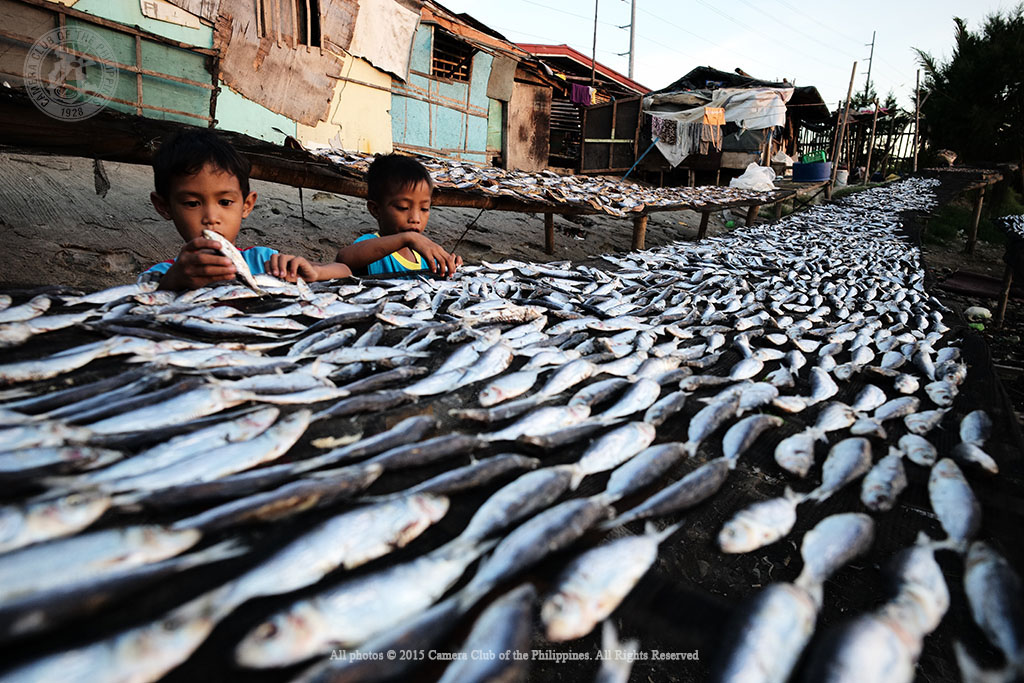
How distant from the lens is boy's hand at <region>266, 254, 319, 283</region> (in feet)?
9.18

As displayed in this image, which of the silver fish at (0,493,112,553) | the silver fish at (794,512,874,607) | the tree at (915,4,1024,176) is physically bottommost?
the silver fish at (794,512,874,607)

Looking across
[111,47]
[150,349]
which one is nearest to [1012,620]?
[150,349]

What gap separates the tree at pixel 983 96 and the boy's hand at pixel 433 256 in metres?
31.4

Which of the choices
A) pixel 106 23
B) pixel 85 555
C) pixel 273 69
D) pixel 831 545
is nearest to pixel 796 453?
pixel 831 545

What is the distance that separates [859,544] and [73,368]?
2101mm

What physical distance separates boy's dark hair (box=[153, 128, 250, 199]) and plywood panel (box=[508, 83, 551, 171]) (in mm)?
11584

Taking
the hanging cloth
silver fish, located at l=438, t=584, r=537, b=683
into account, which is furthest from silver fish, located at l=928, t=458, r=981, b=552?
the hanging cloth

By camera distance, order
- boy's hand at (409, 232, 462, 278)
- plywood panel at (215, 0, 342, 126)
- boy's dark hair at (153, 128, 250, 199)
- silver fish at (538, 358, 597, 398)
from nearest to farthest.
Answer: silver fish at (538, 358, 597, 398), boy's dark hair at (153, 128, 250, 199), boy's hand at (409, 232, 462, 278), plywood panel at (215, 0, 342, 126)

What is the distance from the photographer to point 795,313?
3369mm

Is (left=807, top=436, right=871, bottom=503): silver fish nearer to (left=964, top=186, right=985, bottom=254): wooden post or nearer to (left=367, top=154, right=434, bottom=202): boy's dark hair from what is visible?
(left=367, top=154, right=434, bottom=202): boy's dark hair

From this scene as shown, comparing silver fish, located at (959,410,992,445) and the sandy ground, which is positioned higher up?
the sandy ground

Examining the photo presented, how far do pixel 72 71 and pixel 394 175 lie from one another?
6.51m

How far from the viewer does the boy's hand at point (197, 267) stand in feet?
7.28

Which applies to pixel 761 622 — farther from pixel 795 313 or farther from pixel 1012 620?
pixel 795 313
